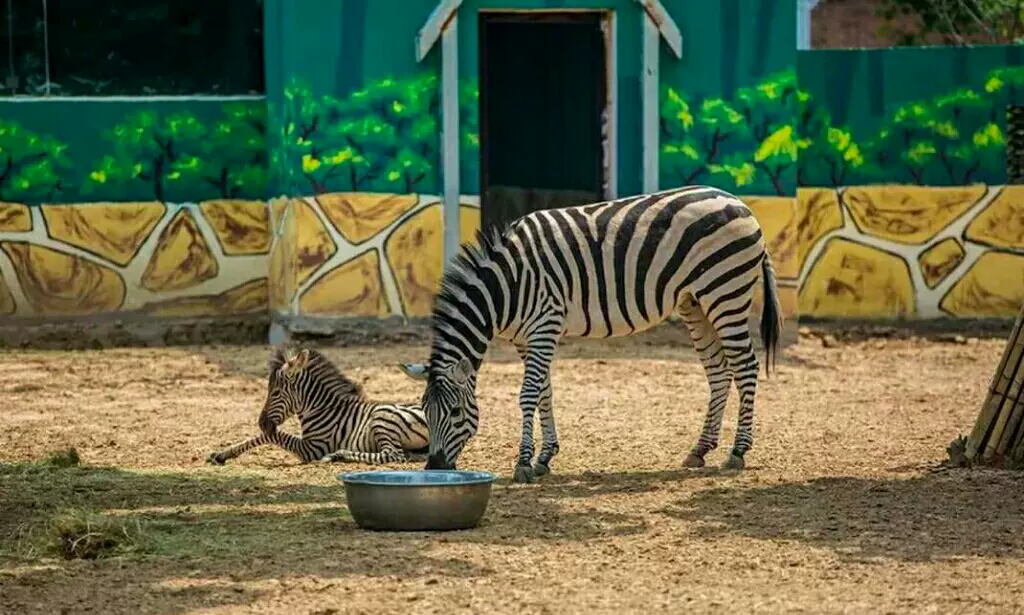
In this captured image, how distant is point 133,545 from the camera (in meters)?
8.63

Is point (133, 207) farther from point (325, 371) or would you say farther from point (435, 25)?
point (325, 371)

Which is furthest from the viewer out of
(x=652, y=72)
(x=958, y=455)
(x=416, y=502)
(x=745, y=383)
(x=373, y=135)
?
(x=652, y=72)

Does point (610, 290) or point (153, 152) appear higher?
point (153, 152)

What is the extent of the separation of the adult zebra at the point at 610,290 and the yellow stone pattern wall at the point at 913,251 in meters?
6.80

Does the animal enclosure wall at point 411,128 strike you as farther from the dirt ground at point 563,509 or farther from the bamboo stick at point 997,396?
the bamboo stick at point 997,396

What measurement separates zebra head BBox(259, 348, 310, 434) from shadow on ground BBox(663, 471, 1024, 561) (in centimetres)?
258

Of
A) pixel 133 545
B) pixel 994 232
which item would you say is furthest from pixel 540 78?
pixel 133 545

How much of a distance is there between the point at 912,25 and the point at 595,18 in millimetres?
12492

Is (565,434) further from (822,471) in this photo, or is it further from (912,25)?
(912,25)

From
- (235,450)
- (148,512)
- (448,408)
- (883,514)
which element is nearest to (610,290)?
(448,408)

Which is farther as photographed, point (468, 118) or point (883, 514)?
point (468, 118)

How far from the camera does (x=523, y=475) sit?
1067cm

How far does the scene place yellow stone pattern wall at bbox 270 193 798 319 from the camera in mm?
16672

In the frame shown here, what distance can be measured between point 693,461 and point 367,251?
6008 mm
